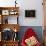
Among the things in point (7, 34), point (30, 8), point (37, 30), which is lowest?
point (7, 34)

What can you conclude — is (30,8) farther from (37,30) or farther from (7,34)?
(7,34)

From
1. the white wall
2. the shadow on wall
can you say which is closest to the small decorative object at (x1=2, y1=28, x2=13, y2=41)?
the shadow on wall

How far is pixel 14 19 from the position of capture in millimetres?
5465

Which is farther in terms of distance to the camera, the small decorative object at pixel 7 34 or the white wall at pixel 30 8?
the white wall at pixel 30 8

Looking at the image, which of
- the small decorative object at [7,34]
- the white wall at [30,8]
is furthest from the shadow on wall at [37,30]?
the small decorative object at [7,34]

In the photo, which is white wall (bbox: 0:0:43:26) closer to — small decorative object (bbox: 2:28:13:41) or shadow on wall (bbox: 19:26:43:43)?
shadow on wall (bbox: 19:26:43:43)

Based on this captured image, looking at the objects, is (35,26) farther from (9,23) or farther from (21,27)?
(9,23)

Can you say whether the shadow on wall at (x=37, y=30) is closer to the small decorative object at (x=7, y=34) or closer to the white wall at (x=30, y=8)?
the white wall at (x=30, y=8)

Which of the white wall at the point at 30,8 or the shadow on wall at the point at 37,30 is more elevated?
the white wall at the point at 30,8

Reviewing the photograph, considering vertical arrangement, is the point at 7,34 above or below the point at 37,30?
below

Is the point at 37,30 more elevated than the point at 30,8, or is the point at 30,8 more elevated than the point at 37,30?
the point at 30,8

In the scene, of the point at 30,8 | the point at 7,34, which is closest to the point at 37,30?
the point at 30,8

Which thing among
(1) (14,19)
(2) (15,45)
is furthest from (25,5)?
(2) (15,45)

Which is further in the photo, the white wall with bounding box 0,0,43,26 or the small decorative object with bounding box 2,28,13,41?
the white wall with bounding box 0,0,43,26
